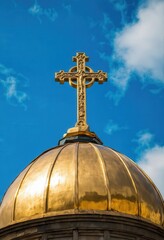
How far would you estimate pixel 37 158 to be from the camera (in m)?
23.3

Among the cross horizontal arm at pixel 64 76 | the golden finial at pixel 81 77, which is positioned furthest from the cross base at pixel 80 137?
the cross horizontal arm at pixel 64 76

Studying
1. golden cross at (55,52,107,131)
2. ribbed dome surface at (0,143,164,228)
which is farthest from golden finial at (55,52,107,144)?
ribbed dome surface at (0,143,164,228)

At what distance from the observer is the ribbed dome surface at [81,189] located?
21.2m

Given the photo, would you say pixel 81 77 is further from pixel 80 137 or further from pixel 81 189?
pixel 81 189

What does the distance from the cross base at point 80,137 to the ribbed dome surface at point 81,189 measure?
1.22 meters

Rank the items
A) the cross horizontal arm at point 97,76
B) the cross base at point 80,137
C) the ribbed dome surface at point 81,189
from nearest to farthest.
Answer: the ribbed dome surface at point 81,189, the cross base at point 80,137, the cross horizontal arm at point 97,76

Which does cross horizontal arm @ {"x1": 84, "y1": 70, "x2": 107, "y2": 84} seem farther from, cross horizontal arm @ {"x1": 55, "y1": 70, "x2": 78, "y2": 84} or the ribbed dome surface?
the ribbed dome surface

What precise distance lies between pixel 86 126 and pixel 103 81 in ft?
7.27

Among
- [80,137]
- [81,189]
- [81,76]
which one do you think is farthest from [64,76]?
[81,189]

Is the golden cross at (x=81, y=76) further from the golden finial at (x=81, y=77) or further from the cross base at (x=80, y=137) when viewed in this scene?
the cross base at (x=80, y=137)

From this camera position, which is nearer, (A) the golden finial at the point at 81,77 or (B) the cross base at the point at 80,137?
(B) the cross base at the point at 80,137

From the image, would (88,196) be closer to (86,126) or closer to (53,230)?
(53,230)

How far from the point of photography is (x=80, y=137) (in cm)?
2436

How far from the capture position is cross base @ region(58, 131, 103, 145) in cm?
2423
